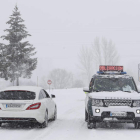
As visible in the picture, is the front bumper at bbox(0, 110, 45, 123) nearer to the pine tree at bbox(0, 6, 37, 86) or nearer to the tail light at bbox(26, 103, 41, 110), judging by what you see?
the tail light at bbox(26, 103, 41, 110)

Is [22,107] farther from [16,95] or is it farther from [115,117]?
[115,117]

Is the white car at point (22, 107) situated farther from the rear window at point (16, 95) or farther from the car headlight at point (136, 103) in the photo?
the car headlight at point (136, 103)

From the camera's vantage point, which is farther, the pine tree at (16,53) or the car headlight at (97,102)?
the pine tree at (16,53)

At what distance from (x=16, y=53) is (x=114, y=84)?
31852 mm

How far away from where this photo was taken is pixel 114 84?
464 inches

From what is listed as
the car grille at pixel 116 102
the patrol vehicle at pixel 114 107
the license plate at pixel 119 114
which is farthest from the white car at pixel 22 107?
the license plate at pixel 119 114

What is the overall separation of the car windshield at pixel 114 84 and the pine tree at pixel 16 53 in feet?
101

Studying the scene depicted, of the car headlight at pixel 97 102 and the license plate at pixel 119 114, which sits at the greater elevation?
the car headlight at pixel 97 102

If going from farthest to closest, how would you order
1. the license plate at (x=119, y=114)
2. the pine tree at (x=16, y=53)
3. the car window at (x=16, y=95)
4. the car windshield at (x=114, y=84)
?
the pine tree at (x=16, y=53)
the car windshield at (x=114, y=84)
the car window at (x=16, y=95)
the license plate at (x=119, y=114)

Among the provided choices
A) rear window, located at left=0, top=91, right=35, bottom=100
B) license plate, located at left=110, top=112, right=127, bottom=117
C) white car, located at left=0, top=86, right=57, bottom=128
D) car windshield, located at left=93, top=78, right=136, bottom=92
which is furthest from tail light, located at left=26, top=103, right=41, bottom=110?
license plate, located at left=110, top=112, right=127, bottom=117

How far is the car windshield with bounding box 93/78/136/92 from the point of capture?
38.2 ft

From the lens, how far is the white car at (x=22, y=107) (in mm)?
10617


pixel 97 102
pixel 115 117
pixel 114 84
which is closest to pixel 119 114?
pixel 115 117

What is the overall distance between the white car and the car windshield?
2.03 m
